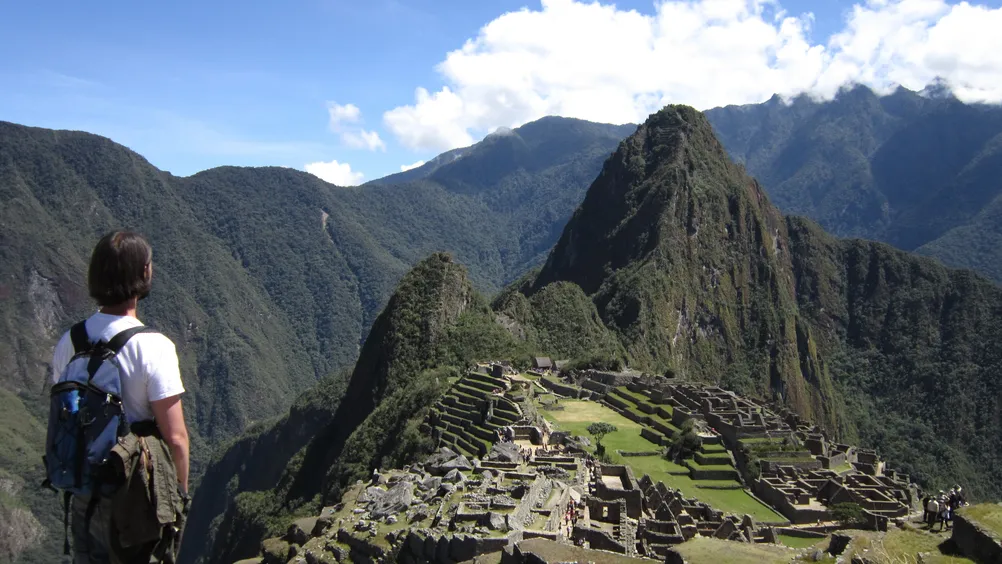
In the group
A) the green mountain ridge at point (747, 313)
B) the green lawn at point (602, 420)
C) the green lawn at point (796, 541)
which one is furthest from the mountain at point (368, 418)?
the green lawn at point (796, 541)

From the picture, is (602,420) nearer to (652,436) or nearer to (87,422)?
(652,436)

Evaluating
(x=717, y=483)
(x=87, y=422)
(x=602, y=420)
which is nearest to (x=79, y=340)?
(x=87, y=422)

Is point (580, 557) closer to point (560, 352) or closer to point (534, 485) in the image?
point (534, 485)

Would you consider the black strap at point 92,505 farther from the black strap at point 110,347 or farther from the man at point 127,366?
the black strap at point 110,347

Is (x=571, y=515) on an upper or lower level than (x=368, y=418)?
upper

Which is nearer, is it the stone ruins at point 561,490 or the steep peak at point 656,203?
the stone ruins at point 561,490
